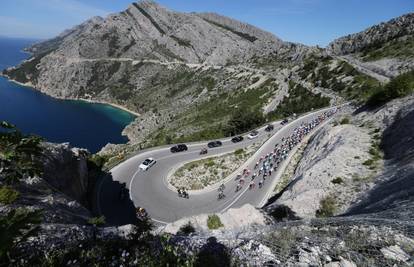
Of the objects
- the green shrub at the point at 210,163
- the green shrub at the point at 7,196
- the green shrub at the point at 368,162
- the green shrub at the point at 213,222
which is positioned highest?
the green shrub at the point at 368,162

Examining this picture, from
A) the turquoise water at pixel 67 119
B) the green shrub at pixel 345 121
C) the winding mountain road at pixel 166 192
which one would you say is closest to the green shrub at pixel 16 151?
the winding mountain road at pixel 166 192

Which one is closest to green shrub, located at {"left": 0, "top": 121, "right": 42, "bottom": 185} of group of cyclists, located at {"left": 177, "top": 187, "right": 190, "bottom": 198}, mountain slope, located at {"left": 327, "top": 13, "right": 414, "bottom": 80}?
group of cyclists, located at {"left": 177, "top": 187, "right": 190, "bottom": 198}

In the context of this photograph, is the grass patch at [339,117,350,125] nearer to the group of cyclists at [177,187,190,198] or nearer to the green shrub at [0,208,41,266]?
the group of cyclists at [177,187,190,198]

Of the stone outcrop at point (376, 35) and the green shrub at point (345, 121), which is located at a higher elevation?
the stone outcrop at point (376, 35)

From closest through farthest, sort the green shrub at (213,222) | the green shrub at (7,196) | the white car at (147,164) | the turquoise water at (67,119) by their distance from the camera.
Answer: the green shrub at (7,196) → the green shrub at (213,222) → the white car at (147,164) → the turquoise water at (67,119)

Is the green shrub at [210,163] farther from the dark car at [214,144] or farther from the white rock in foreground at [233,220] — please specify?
the white rock in foreground at [233,220]

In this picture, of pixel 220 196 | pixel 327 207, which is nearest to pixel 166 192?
pixel 220 196

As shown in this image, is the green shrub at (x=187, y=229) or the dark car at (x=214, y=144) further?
the dark car at (x=214, y=144)

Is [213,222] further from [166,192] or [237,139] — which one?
[237,139]
